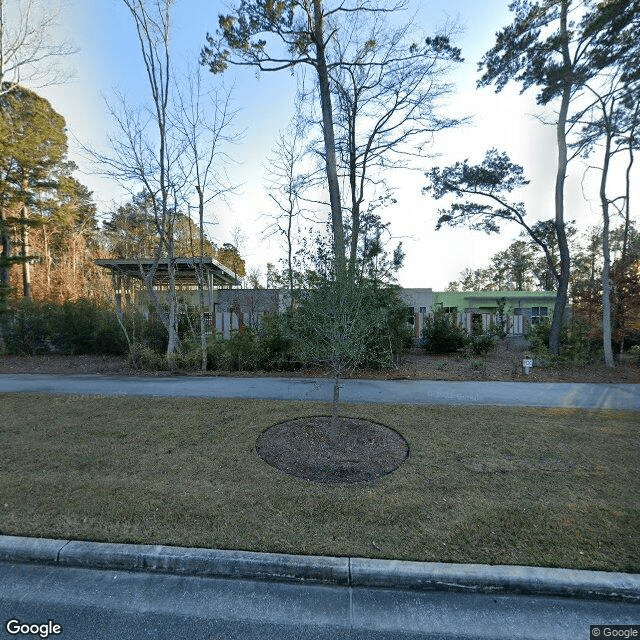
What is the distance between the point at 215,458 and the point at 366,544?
2.23 metres

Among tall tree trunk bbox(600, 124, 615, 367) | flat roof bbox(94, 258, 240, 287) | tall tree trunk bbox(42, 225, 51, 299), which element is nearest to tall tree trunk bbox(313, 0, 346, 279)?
flat roof bbox(94, 258, 240, 287)

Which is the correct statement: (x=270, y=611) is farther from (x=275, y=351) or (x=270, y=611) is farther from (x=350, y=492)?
(x=275, y=351)

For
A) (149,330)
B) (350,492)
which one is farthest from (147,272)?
(350,492)

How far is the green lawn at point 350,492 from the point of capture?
8.32 ft

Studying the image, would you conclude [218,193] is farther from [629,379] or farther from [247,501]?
[629,379]

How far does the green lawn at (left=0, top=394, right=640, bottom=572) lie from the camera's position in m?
2.54

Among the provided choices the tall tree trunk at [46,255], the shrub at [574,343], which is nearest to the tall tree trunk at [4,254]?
the tall tree trunk at [46,255]

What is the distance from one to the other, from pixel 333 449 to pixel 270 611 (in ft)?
7.23

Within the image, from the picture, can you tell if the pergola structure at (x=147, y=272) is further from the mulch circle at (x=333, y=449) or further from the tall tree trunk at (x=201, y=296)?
the mulch circle at (x=333, y=449)

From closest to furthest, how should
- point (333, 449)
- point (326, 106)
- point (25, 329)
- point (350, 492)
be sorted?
point (350, 492), point (333, 449), point (326, 106), point (25, 329)

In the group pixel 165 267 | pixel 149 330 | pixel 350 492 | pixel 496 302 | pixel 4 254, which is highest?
pixel 4 254

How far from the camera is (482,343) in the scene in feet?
41.2

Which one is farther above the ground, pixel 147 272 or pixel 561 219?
pixel 561 219

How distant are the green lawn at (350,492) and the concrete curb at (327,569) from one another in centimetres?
9
